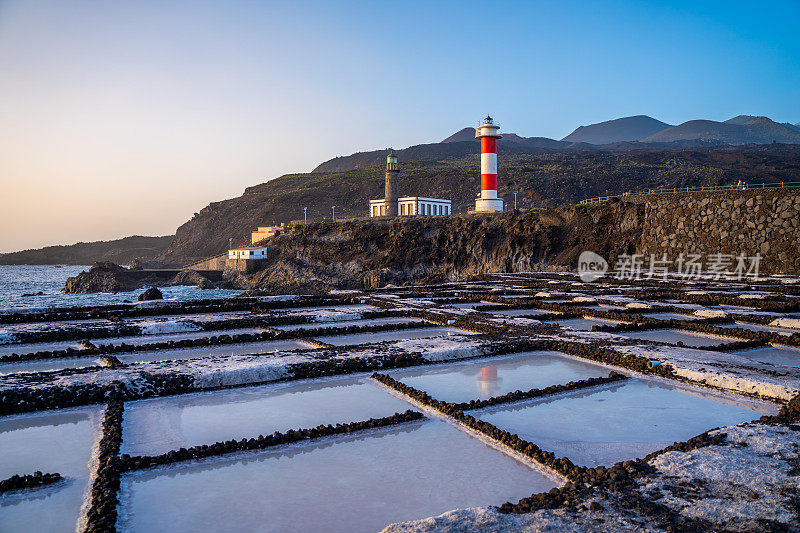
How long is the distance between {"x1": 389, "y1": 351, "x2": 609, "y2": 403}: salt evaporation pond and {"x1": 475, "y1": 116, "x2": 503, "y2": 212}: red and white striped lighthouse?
41031mm

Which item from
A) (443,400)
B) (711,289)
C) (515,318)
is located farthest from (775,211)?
(443,400)

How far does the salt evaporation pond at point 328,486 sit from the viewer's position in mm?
3361

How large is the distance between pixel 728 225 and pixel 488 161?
22232 mm

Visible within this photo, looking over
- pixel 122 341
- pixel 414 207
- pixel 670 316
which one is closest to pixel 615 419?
pixel 670 316

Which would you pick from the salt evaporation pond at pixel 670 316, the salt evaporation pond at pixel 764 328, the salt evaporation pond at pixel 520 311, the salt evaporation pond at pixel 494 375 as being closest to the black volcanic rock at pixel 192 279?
the salt evaporation pond at pixel 520 311

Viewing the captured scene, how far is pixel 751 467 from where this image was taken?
3.85m

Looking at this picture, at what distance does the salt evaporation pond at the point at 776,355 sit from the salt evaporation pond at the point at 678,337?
20.1 inches

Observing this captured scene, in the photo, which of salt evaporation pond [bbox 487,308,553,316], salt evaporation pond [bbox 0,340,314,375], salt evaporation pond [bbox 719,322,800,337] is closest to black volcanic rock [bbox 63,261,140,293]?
salt evaporation pond [bbox 487,308,553,316]

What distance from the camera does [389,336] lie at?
1020 centimetres

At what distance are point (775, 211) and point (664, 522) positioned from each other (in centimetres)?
2952

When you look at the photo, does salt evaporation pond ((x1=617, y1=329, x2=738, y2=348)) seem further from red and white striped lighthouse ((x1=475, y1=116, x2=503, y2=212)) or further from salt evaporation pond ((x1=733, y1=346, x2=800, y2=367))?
red and white striped lighthouse ((x1=475, y1=116, x2=503, y2=212))

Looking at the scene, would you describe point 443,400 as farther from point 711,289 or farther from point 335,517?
point 711,289

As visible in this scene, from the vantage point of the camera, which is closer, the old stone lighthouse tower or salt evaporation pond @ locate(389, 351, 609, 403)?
salt evaporation pond @ locate(389, 351, 609, 403)

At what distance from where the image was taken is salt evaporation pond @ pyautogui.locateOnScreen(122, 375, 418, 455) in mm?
4895
